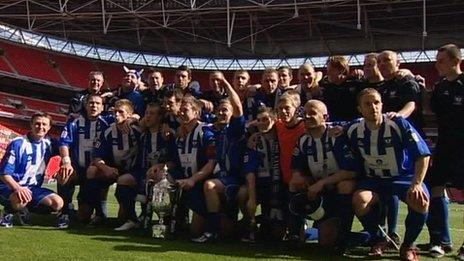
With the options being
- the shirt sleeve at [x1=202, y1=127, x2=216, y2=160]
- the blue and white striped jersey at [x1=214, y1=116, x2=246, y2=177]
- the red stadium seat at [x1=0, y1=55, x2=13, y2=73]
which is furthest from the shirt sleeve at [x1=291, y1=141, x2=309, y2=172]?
the red stadium seat at [x1=0, y1=55, x2=13, y2=73]

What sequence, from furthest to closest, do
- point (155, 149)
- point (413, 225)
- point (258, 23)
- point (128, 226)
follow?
point (258, 23), point (155, 149), point (128, 226), point (413, 225)

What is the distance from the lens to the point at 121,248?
4172 mm

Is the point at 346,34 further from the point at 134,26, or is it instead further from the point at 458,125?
the point at 458,125

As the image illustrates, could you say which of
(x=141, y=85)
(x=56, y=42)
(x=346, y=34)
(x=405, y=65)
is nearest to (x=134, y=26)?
(x=56, y=42)

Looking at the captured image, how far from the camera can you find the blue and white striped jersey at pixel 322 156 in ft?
14.6

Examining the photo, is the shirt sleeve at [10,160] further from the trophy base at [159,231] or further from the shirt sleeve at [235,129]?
the shirt sleeve at [235,129]

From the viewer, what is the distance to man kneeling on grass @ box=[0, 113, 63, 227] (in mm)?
5320

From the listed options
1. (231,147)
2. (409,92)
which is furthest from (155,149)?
(409,92)

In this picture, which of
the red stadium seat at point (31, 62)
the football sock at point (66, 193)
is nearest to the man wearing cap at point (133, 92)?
the football sock at point (66, 193)

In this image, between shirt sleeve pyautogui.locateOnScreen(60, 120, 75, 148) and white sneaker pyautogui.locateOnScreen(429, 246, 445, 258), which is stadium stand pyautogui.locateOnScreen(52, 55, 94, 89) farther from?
white sneaker pyautogui.locateOnScreen(429, 246, 445, 258)

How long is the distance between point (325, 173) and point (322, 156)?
0.15 metres

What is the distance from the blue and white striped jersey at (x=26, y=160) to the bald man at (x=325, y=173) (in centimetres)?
281

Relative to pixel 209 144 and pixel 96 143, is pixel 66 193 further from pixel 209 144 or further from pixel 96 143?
pixel 209 144

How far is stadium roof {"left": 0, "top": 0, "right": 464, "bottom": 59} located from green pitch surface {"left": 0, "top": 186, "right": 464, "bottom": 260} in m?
17.2
